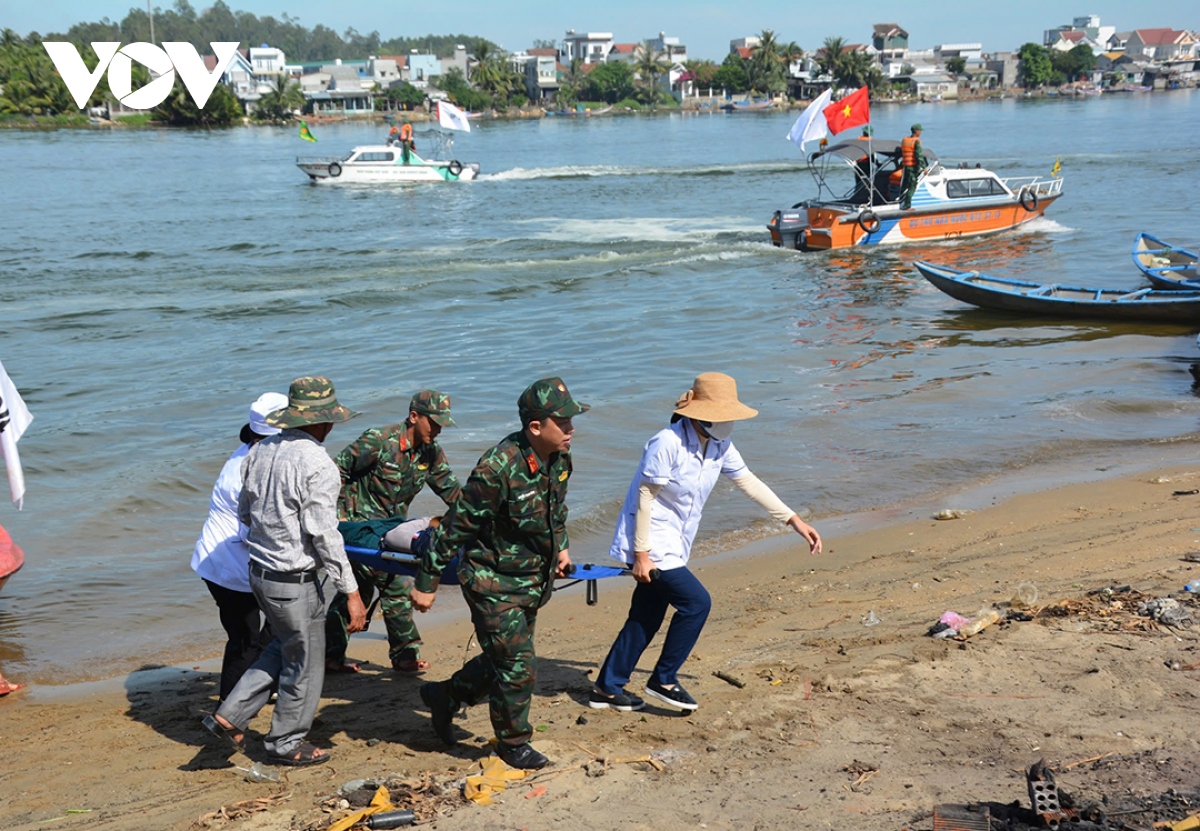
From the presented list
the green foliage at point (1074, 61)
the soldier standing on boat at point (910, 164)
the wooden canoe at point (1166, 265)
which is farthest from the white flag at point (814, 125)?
the green foliage at point (1074, 61)

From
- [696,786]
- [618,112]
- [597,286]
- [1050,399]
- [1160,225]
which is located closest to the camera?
[696,786]

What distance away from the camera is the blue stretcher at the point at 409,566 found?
4.82m

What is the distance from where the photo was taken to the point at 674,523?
4930 millimetres

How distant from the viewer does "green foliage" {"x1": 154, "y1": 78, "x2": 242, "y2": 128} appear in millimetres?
95356

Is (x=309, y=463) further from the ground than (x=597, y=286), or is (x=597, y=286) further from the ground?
(x=309, y=463)

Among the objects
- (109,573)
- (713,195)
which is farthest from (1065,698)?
(713,195)

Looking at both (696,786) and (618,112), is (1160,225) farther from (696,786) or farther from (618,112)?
(618,112)

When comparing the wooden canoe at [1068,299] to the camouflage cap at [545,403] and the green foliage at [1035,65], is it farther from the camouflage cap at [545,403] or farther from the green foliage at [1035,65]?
the green foliage at [1035,65]

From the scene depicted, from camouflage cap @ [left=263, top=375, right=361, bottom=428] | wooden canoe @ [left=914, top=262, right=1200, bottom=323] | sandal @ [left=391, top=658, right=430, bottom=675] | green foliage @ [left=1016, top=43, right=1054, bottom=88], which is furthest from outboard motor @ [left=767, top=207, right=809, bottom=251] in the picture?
green foliage @ [left=1016, top=43, right=1054, bottom=88]

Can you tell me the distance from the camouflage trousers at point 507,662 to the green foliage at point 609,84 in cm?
14974

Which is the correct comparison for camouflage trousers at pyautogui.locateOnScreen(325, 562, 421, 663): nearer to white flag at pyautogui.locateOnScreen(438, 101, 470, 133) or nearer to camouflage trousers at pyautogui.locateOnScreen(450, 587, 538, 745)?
camouflage trousers at pyautogui.locateOnScreen(450, 587, 538, 745)

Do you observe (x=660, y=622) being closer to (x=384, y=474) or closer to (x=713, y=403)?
(x=713, y=403)

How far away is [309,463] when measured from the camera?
4410mm

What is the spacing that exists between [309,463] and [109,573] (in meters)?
5.10
